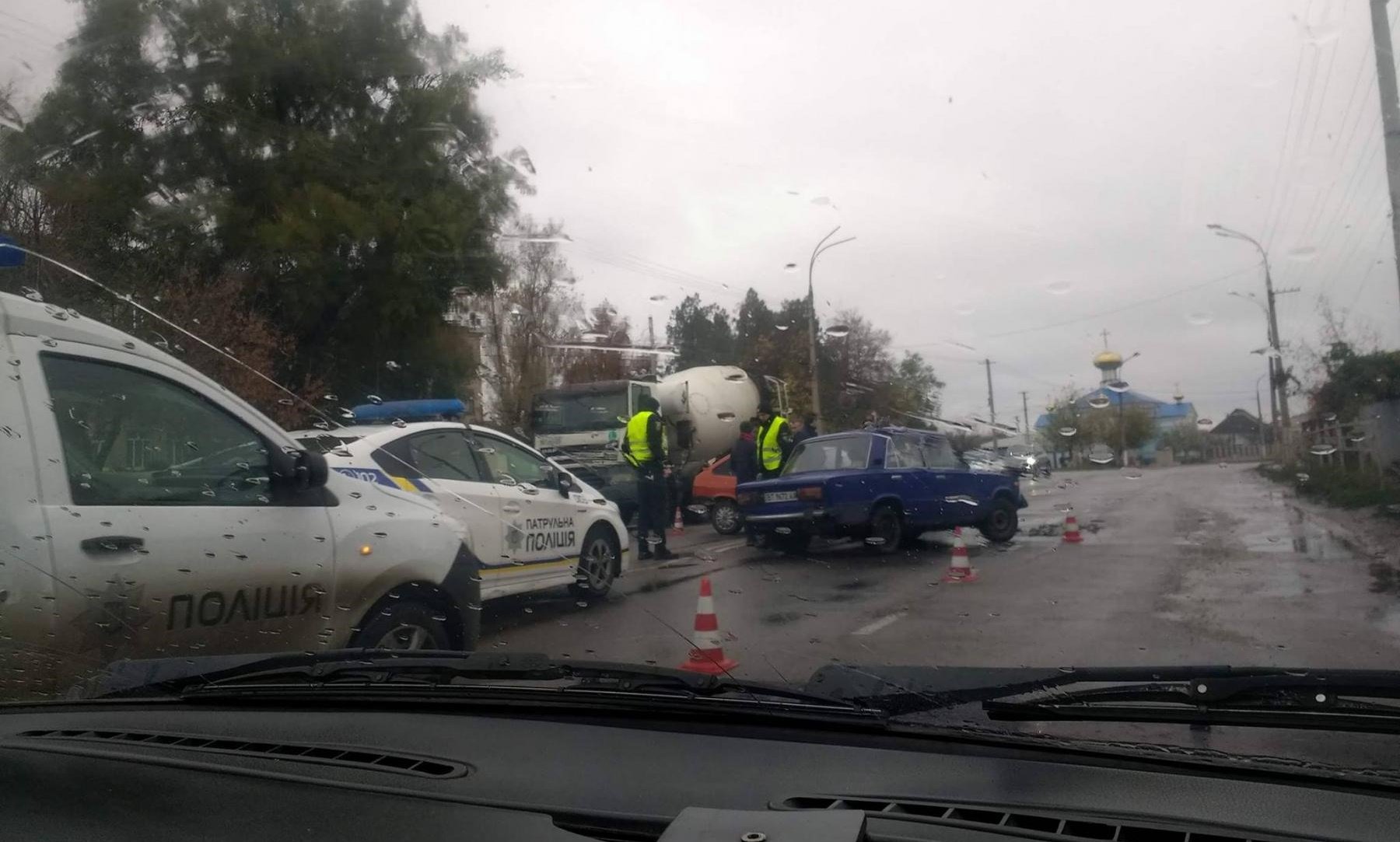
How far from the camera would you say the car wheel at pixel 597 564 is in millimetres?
6082

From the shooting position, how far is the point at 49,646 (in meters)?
3.74

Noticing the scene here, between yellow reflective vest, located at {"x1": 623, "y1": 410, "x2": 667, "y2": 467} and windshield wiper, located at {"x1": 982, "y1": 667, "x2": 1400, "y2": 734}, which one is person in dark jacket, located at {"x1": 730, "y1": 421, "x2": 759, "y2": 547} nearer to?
yellow reflective vest, located at {"x1": 623, "y1": 410, "x2": 667, "y2": 467}

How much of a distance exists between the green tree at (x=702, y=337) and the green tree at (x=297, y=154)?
3.45 ft

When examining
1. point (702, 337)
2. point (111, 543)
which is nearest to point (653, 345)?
point (702, 337)

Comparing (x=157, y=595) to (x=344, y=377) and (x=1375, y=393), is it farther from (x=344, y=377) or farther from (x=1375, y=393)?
(x=1375, y=393)

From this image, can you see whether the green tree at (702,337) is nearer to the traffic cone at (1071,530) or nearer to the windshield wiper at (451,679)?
the traffic cone at (1071,530)

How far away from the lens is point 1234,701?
266 centimetres

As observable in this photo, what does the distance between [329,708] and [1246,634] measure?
3.76m

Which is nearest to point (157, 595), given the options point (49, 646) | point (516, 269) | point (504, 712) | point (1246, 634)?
point (49, 646)

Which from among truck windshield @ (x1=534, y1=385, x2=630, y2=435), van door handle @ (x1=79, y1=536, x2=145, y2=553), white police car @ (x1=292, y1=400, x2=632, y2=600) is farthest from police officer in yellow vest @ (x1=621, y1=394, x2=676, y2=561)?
van door handle @ (x1=79, y1=536, x2=145, y2=553)

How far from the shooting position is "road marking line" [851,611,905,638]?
4.86 meters

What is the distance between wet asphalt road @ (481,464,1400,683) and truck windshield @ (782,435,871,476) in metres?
0.53

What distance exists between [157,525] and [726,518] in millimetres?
4263

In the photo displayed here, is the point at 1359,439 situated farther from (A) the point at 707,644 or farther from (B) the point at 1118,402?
(A) the point at 707,644
